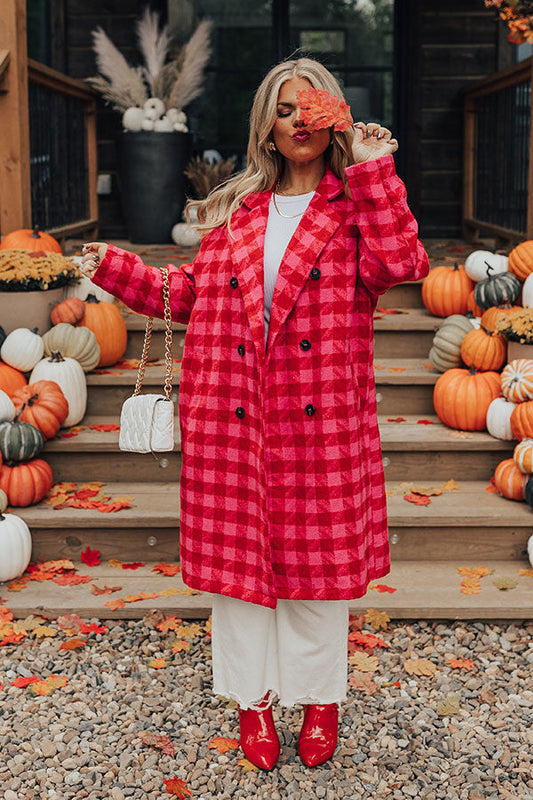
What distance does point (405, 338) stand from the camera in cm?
457

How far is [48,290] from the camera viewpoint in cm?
425

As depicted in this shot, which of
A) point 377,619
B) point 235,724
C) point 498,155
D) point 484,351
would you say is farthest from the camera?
point 498,155

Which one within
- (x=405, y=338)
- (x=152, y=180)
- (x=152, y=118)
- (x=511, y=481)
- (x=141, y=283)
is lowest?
(x=511, y=481)

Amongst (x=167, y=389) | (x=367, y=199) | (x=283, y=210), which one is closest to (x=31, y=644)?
(x=167, y=389)

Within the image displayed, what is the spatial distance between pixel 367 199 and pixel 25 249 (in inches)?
107

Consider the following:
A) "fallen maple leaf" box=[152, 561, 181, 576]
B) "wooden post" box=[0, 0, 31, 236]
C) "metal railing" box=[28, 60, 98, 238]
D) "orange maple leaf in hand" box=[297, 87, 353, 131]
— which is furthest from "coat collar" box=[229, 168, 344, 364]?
"metal railing" box=[28, 60, 98, 238]

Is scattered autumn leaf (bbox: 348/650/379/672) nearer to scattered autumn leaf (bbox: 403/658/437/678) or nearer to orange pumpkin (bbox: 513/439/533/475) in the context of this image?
scattered autumn leaf (bbox: 403/658/437/678)

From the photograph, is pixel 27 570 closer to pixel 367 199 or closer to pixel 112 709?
pixel 112 709

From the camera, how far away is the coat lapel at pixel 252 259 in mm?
2172

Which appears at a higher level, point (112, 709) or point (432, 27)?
point (432, 27)

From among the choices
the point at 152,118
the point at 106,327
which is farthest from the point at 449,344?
Answer: the point at 152,118

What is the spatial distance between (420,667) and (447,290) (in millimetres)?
2166

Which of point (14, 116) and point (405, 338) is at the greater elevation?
point (14, 116)

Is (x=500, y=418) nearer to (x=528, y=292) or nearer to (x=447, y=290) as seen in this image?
(x=528, y=292)
